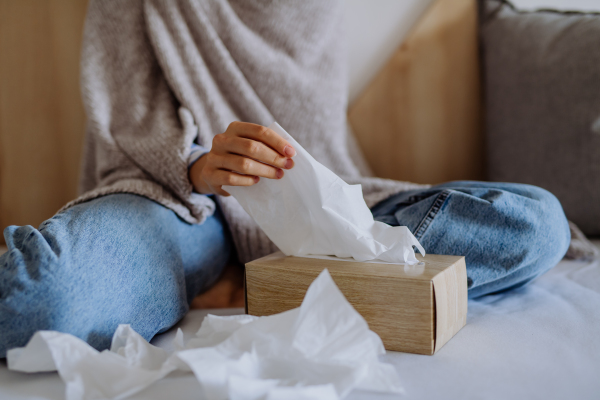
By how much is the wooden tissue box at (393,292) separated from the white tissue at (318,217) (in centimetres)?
2

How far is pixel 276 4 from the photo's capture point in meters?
0.84

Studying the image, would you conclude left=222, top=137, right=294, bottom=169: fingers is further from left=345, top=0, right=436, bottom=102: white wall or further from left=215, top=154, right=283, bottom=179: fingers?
left=345, top=0, right=436, bottom=102: white wall

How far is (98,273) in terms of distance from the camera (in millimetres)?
466

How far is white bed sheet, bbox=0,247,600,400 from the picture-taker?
377mm

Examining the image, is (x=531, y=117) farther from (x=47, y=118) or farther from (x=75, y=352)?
(x=47, y=118)

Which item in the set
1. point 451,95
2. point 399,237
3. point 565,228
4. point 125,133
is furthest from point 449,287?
point 451,95

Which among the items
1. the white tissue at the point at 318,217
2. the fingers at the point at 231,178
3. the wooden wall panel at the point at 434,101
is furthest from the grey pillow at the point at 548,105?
the fingers at the point at 231,178

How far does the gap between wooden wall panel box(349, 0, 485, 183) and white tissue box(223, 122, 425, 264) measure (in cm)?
58

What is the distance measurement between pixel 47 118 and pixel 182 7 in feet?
1.45

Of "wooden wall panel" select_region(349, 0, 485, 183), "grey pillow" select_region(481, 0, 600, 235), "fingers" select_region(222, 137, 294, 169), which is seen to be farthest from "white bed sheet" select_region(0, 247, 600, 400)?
"wooden wall panel" select_region(349, 0, 485, 183)

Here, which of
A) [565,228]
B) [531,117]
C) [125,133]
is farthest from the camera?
[531,117]

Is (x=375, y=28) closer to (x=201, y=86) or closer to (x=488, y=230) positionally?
(x=201, y=86)

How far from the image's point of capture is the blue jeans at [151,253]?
43 centimetres

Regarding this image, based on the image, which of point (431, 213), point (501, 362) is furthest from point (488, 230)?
point (501, 362)
